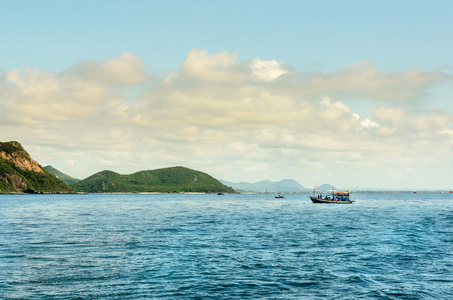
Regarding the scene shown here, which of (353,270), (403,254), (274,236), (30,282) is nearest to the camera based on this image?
(30,282)

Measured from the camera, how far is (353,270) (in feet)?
112

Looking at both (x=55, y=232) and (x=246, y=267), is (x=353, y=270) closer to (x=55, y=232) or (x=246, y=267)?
(x=246, y=267)

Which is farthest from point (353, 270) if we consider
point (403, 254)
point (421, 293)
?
point (403, 254)

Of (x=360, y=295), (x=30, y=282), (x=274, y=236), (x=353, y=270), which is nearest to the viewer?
(x=360, y=295)

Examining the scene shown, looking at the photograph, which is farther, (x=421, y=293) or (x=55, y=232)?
(x=55, y=232)

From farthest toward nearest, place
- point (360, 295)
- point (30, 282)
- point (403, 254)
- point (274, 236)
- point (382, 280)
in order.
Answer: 1. point (274, 236)
2. point (403, 254)
3. point (382, 280)
4. point (30, 282)
5. point (360, 295)

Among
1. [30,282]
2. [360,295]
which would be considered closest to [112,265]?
[30,282]

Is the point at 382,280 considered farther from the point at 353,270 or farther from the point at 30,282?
the point at 30,282

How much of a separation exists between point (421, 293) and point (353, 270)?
24.7 feet

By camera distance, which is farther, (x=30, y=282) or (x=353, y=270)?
(x=353, y=270)

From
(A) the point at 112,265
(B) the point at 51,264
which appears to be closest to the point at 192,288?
(A) the point at 112,265

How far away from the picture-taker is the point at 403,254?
1726 inches

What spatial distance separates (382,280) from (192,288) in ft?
50.6

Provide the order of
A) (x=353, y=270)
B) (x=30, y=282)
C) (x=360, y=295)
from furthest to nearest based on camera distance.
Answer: (x=353, y=270) → (x=30, y=282) → (x=360, y=295)
